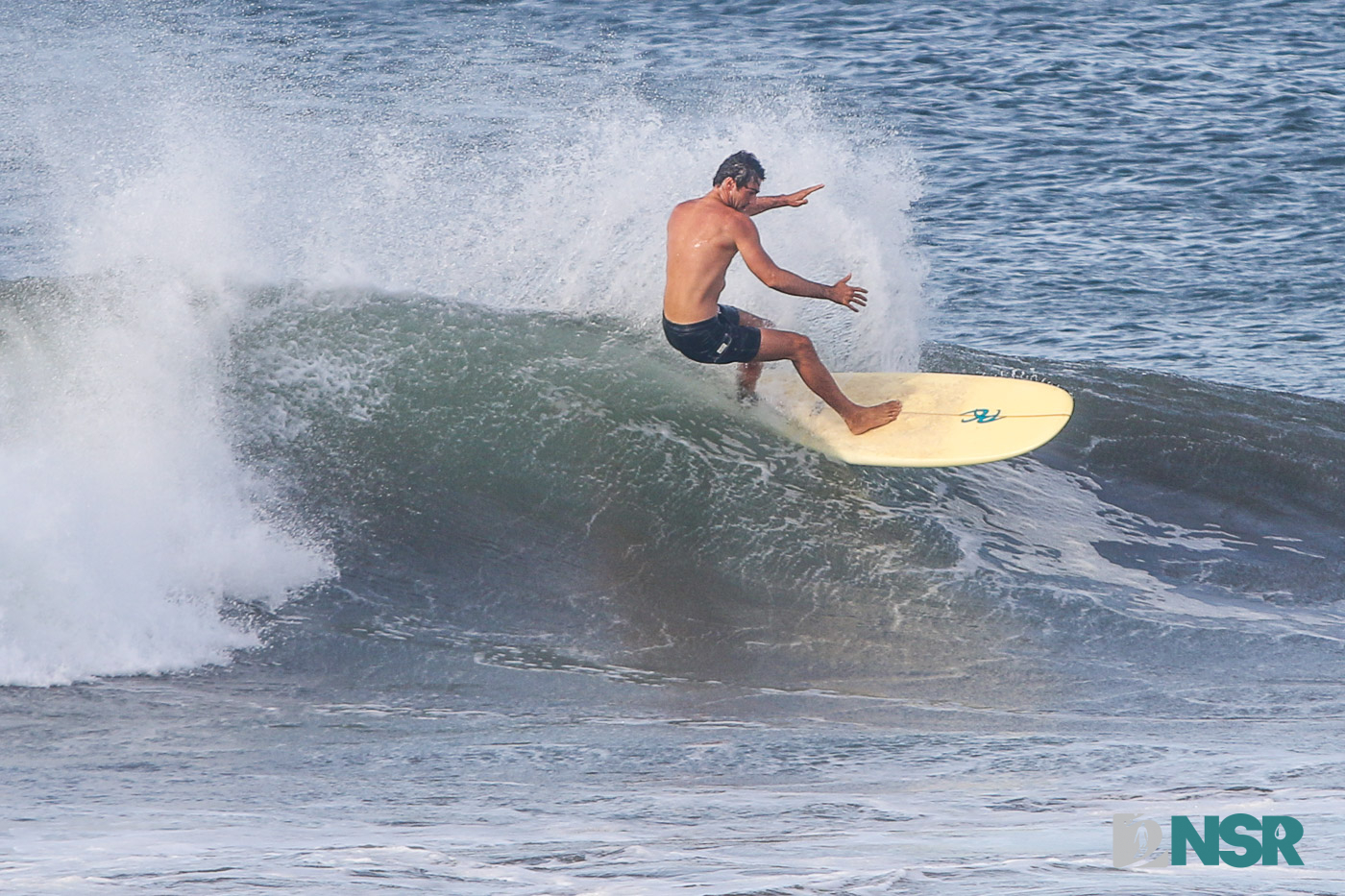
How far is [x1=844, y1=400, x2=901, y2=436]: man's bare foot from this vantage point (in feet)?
24.5

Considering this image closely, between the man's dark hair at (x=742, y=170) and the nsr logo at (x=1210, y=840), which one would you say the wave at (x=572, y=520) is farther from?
the nsr logo at (x=1210, y=840)

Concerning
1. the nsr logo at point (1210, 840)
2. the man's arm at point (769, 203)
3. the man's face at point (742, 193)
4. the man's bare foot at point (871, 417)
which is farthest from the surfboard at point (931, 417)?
the nsr logo at point (1210, 840)

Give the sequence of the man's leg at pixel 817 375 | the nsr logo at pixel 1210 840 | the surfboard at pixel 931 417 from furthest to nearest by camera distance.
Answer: the surfboard at pixel 931 417
the man's leg at pixel 817 375
the nsr logo at pixel 1210 840

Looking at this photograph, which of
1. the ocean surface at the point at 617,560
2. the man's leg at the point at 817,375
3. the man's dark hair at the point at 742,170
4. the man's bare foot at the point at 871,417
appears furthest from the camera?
the man's bare foot at the point at 871,417

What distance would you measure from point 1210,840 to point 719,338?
3748 mm

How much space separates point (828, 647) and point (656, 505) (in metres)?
1.47

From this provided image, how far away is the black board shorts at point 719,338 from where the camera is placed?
22.9 ft

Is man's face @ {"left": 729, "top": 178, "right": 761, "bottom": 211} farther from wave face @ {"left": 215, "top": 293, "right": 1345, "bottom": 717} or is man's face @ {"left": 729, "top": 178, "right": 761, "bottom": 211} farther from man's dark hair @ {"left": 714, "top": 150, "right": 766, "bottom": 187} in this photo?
wave face @ {"left": 215, "top": 293, "right": 1345, "bottom": 717}

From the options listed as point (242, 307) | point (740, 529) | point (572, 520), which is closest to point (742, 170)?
point (740, 529)

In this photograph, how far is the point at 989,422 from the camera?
24.3 ft

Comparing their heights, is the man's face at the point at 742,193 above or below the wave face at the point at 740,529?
above

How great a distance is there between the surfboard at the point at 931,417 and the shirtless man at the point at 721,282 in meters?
0.38

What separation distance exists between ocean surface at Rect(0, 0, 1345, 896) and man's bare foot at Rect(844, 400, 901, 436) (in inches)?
15.5

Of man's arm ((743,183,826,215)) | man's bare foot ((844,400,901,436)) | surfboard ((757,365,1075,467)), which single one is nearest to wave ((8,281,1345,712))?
surfboard ((757,365,1075,467))
